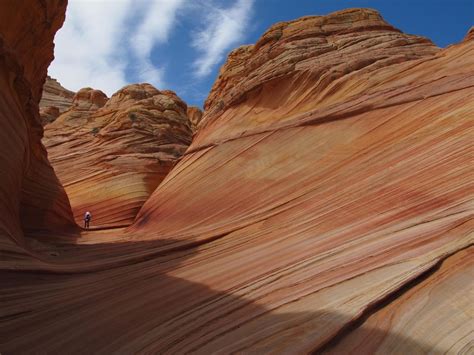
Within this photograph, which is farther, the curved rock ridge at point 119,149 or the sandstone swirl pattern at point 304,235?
the curved rock ridge at point 119,149

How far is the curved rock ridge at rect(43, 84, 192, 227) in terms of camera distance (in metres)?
15.8

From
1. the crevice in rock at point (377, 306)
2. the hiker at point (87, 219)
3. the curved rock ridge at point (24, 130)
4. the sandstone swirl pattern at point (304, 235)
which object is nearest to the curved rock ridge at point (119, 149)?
the hiker at point (87, 219)

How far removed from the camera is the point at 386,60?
1019cm

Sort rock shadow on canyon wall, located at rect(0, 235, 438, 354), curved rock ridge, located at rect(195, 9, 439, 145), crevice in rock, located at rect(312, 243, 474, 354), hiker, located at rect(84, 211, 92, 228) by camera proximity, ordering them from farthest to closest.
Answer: hiker, located at rect(84, 211, 92, 228) < curved rock ridge, located at rect(195, 9, 439, 145) < rock shadow on canyon wall, located at rect(0, 235, 438, 354) < crevice in rock, located at rect(312, 243, 474, 354)

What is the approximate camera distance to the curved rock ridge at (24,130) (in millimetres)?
6945

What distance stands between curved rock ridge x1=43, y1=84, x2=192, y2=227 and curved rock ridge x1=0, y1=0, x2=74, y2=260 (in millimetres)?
3339

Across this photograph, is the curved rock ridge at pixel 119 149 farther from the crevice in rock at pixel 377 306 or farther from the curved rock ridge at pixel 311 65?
the crevice in rock at pixel 377 306

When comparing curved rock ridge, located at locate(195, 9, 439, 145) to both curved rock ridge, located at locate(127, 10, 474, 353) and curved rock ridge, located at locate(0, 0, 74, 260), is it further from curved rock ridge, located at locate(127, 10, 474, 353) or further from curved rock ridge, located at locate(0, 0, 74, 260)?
curved rock ridge, located at locate(0, 0, 74, 260)

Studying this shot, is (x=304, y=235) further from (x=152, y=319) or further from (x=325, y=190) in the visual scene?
(x=152, y=319)

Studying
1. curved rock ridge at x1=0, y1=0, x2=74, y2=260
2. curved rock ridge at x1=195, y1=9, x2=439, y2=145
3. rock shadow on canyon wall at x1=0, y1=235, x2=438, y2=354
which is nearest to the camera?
rock shadow on canyon wall at x1=0, y1=235, x2=438, y2=354

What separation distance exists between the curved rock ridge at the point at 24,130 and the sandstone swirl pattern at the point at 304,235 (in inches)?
27.2

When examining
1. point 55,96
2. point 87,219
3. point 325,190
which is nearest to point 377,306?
point 325,190

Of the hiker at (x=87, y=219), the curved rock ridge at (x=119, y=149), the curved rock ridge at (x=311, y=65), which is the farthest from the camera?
the curved rock ridge at (x=119, y=149)

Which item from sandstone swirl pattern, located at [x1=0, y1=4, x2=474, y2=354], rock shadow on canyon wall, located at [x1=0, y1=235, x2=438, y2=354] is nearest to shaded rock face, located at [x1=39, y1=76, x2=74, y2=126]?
sandstone swirl pattern, located at [x1=0, y1=4, x2=474, y2=354]
